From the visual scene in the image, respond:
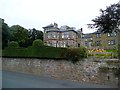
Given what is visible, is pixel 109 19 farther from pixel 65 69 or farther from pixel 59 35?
pixel 59 35

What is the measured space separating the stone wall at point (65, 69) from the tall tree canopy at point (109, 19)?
4.38 meters

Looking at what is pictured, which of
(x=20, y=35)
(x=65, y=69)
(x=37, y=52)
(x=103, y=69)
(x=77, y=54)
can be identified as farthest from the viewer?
(x=20, y=35)

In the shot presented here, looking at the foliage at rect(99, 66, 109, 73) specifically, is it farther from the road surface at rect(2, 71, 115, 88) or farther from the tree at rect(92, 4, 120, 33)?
the tree at rect(92, 4, 120, 33)

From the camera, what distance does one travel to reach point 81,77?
20203 millimetres

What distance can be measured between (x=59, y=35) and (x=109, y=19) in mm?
37095

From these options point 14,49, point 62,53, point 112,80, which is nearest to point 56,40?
point 14,49

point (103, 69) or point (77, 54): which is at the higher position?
point (77, 54)

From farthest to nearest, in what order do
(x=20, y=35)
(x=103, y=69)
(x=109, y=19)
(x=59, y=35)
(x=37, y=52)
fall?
(x=59, y=35) < (x=20, y=35) < (x=37, y=52) < (x=109, y=19) < (x=103, y=69)

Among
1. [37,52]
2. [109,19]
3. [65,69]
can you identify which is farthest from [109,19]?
[37,52]

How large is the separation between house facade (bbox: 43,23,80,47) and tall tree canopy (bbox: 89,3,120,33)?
1372 inches

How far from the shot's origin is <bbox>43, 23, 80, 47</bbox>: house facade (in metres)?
57.8

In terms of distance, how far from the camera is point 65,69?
70.5 ft

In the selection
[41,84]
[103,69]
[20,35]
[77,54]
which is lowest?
[41,84]

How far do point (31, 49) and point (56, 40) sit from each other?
3270cm
